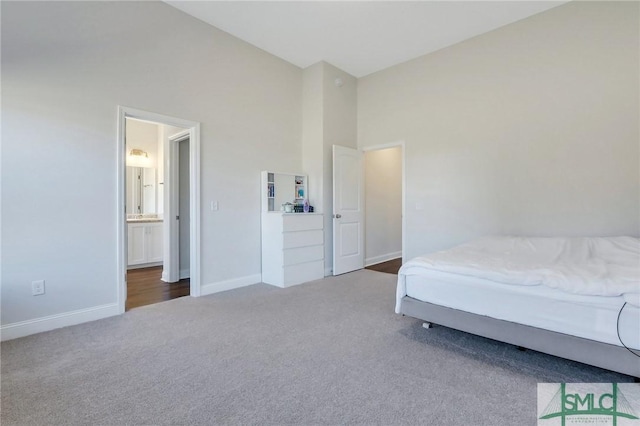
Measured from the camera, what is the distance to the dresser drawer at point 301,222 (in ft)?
12.8

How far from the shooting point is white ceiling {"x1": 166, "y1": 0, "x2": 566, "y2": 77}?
10.6 ft

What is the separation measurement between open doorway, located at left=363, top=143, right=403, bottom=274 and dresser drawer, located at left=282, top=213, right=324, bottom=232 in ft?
4.66

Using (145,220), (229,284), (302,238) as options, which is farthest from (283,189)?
(145,220)

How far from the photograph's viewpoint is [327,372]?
1821mm

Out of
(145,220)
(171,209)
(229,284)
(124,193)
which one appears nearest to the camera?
(124,193)

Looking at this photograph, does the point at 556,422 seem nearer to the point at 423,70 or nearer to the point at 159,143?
the point at 423,70

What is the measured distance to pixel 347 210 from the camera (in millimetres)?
4742

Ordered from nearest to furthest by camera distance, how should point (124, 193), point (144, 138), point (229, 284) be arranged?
1. point (124, 193)
2. point (229, 284)
3. point (144, 138)

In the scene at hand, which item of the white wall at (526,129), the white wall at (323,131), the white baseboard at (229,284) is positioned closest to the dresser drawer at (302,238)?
the white wall at (323,131)

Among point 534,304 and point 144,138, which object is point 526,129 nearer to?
point 534,304

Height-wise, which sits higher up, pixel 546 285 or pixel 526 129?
pixel 526 129

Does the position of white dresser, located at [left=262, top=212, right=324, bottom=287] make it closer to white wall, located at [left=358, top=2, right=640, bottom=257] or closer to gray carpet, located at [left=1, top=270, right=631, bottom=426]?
gray carpet, located at [left=1, top=270, right=631, bottom=426]

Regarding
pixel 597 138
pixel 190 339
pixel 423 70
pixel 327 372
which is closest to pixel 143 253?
pixel 190 339

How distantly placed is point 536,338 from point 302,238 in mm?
2836
